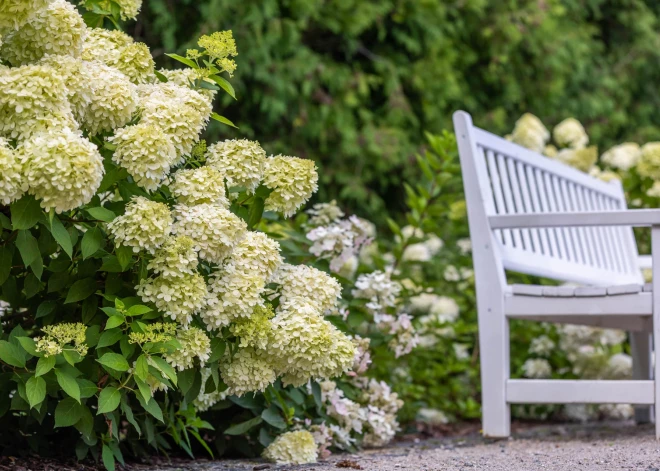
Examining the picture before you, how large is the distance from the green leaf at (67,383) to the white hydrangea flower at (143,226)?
295mm

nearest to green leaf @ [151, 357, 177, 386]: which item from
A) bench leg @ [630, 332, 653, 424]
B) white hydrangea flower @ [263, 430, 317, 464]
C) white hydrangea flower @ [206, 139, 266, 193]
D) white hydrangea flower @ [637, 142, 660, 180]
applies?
white hydrangea flower @ [206, 139, 266, 193]

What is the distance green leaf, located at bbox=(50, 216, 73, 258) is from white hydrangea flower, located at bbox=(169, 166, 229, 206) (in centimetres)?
27

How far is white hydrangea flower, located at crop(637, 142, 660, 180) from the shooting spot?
14.1ft

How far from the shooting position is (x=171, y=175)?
80.9 inches

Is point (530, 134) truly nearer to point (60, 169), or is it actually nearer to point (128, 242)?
point (128, 242)

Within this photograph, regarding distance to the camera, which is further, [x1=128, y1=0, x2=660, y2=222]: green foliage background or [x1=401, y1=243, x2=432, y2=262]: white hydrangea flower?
[x1=128, y1=0, x2=660, y2=222]: green foliage background

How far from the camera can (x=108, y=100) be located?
189 cm

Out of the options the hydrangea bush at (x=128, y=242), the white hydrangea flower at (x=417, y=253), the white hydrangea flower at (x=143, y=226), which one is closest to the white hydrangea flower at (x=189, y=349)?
the hydrangea bush at (x=128, y=242)

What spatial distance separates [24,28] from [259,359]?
0.88 meters

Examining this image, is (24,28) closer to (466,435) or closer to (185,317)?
(185,317)

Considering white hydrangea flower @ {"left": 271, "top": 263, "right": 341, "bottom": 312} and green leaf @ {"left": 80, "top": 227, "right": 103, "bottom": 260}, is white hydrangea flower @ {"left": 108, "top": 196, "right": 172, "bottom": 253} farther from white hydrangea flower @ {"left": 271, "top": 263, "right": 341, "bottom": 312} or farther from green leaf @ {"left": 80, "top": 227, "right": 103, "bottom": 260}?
white hydrangea flower @ {"left": 271, "top": 263, "right": 341, "bottom": 312}

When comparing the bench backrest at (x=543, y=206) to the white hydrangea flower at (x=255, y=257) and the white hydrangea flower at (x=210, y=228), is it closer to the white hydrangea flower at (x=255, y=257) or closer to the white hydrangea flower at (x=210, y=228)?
the white hydrangea flower at (x=255, y=257)

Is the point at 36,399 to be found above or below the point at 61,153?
below

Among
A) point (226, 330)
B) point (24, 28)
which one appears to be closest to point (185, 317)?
point (226, 330)
